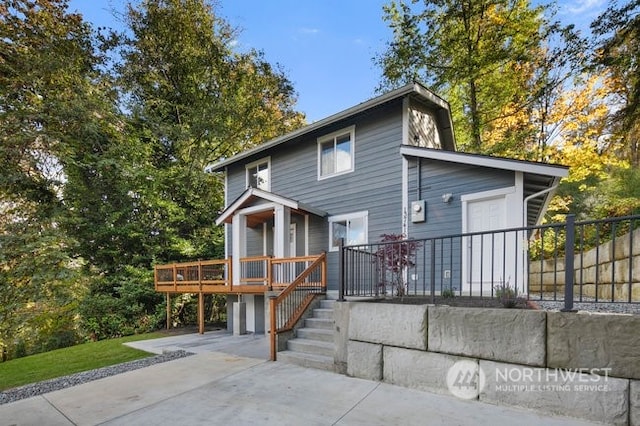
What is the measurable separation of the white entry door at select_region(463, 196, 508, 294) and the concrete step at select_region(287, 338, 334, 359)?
10.5 ft

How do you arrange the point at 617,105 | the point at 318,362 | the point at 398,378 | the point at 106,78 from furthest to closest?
the point at 106,78 < the point at 617,105 < the point at 318,362 < the point at 398,378

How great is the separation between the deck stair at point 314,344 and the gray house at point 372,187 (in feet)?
3.74

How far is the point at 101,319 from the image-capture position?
42.3 feet

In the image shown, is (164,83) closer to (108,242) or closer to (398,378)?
(108,242)

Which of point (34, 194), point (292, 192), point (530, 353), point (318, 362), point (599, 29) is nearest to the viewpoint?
point (530, 353)

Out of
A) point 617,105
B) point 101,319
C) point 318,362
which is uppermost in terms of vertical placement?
point 617,105

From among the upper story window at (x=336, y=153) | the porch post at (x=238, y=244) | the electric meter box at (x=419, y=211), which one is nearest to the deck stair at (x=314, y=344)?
the electric meter box at (x=419, y=211)

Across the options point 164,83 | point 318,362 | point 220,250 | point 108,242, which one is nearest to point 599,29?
point 318,362

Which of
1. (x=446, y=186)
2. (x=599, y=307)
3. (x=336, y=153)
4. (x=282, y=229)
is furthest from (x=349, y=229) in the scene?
(x=599, y=307)

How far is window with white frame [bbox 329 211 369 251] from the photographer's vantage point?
28.9 ft

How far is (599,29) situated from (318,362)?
10.5 m

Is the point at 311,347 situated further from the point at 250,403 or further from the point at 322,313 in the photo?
the point at 250,403

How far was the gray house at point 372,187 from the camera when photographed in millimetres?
6840

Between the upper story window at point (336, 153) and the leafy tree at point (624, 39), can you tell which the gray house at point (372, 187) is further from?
the leafy tree at point (624, 39)
